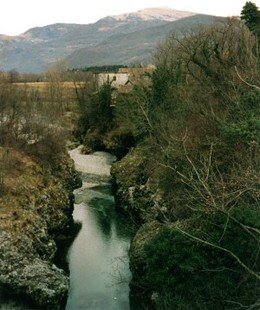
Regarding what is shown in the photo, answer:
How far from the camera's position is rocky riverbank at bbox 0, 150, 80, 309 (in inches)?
1017

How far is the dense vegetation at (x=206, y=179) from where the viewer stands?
2036 centimetres

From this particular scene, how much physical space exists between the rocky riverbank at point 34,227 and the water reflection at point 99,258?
1.39 m

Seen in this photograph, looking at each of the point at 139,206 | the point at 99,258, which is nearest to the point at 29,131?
the point at 139,206

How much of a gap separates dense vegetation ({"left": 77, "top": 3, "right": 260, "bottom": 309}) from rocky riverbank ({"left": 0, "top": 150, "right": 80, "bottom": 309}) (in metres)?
5.12

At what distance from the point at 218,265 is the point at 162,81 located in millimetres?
29986

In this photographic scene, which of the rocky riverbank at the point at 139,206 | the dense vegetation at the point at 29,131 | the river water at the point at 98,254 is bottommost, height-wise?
the river water at the point at 98,254

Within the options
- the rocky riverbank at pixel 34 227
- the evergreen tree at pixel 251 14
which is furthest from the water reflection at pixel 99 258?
the evergreen tree at pixel 251 14

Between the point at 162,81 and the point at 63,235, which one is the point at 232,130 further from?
the point at 162,81

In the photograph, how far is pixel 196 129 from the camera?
34.8m

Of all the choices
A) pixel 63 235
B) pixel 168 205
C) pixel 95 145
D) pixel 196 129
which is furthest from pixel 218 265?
pixel 95 145

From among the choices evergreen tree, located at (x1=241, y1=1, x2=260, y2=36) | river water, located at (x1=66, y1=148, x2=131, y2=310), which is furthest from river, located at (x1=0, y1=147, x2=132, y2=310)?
evergreen tree, located at (x1=241, y1=1, x2=260, y2=36)

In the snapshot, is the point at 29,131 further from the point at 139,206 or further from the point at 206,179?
the point at 206,179

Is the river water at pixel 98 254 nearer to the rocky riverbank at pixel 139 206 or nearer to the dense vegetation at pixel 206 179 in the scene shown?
the rocky riverbank at pixel 139 206

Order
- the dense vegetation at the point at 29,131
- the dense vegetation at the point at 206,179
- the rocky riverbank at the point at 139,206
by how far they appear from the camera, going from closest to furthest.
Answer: the dense vegetation at the point at 206,179, the rocky riverbank at the point at 139,206, the dense vegetation at the point at 29,131
